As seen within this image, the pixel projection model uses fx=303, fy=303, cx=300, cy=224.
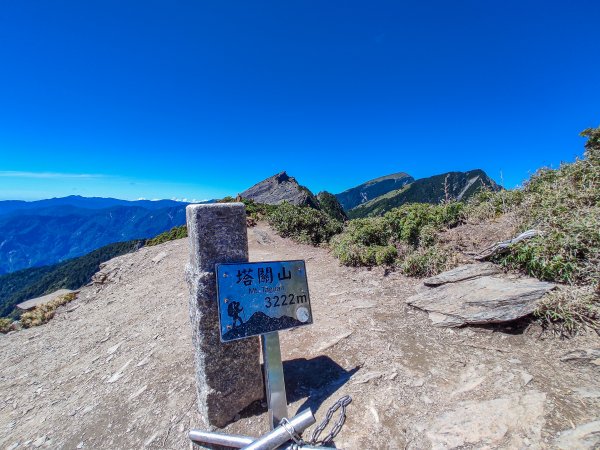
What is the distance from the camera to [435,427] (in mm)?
3133

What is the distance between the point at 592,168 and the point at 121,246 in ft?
324

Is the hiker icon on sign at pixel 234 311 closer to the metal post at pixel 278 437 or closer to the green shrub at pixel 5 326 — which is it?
the metal post at pixel 278 437

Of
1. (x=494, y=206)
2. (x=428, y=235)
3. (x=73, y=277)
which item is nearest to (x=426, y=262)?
(x=428, y=235)

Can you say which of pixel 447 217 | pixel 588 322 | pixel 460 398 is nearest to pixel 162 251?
pixel 447 217

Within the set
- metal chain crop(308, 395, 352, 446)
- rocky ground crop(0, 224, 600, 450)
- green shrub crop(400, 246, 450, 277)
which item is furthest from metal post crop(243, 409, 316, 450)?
green shrub crop(400, 246, 450, 277)

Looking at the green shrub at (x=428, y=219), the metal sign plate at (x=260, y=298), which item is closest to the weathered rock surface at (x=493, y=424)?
the metal sign plate at (x=260, y=298)

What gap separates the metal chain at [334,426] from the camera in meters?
3.13

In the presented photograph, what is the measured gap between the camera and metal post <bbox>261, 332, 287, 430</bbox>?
10.9 feet

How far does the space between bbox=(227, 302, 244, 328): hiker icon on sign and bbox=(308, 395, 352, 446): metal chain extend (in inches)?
54.4

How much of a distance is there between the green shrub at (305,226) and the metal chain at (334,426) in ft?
31.7

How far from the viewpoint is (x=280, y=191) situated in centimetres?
3978

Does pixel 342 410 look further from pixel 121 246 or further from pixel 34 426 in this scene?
pixel 121 246

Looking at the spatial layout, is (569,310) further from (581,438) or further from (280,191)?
(280,191)

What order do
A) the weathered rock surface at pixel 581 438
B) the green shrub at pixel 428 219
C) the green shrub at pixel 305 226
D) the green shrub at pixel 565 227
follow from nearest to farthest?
the weathered rock surface at pixel 581 438, the green shrub at pixel 565 227, the green shrub at pixel 428 219, the green shrub at pixel 305 226
